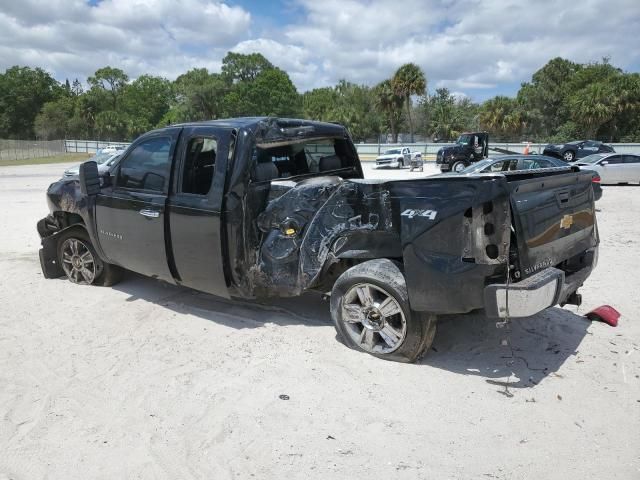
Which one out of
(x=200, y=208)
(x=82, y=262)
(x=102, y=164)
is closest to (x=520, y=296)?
(x=200, y=208)

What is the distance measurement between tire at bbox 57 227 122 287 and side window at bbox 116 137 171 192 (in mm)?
1145

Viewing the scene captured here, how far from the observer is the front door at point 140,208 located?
500 cm

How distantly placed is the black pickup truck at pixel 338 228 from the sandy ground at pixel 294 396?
456 mm

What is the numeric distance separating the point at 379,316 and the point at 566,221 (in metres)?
1.63

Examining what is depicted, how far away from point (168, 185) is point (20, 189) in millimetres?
17176

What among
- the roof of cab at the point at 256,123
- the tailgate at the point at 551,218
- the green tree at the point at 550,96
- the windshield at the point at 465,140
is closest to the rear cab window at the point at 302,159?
the roof of cab at the point at 256,123

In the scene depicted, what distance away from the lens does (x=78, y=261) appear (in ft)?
20.7

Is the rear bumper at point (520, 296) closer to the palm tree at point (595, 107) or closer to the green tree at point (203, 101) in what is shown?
the palm tree at point (595, 107)

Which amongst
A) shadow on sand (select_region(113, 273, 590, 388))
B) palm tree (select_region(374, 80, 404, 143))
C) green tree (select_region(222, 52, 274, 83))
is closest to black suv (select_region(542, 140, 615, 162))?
shadow on sand (select_region(113, 273, 590, 388))

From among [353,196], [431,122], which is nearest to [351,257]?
[353,196]

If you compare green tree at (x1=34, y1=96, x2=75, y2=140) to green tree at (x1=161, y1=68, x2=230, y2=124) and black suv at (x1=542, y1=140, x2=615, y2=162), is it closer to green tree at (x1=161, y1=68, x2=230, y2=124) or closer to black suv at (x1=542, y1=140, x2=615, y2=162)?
green tree at (x1=161, y1=68, x2=230, y2=124)

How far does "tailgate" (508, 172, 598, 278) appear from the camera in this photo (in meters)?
3.61

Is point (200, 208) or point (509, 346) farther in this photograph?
point (200, 208)

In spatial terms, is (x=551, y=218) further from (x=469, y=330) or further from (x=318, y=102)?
(x=318, y=102)
